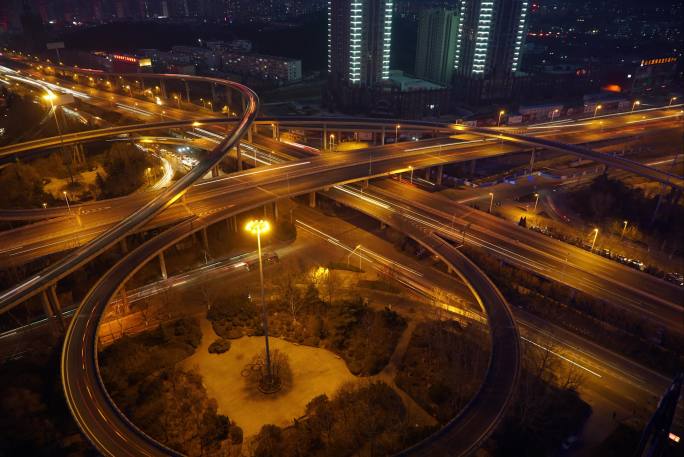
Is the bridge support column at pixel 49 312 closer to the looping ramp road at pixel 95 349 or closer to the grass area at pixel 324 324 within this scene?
the looping ramp road at pixel 95 349

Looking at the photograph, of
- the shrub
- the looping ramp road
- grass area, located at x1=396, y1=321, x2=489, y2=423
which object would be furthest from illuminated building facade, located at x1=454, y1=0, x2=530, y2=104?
the shrub

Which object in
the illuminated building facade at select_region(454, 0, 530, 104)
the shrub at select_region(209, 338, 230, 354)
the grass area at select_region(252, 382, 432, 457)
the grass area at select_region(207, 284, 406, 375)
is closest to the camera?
the grass area at select_region(252, 382, 432, 457)

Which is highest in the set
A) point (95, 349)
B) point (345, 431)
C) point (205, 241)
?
point (95, 349)

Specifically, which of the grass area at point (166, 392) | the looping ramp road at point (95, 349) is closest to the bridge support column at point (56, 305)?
the looping ramp road at point (95, 349)

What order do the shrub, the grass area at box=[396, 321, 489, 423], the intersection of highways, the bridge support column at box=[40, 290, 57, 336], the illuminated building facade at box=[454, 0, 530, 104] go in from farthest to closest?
1. the illuminated building facade at box=[454, 0, 530, 104]
2. the shrub
3. the bridge support column at box=[40, 290, 57, 336]
4. the grass area at box=[396, 321, 489, 423]
5. the intersection of highways

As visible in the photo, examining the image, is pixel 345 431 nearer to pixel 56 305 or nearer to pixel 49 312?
pixel 56 305

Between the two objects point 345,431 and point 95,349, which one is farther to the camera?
point 95,349

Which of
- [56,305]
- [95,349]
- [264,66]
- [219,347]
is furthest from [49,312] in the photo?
[264,66]

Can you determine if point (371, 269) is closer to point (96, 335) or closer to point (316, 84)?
point (96, 335)

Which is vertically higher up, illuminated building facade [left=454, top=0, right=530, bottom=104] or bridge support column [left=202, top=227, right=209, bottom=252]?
illuminated building facade [left=454, top=0, right=530, bottom=104]

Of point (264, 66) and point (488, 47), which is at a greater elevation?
point (488, 47)

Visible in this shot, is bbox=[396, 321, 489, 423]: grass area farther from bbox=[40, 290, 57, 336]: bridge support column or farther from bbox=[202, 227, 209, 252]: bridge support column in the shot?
bbox=[40, 290, 57, 336]: bridge support column
